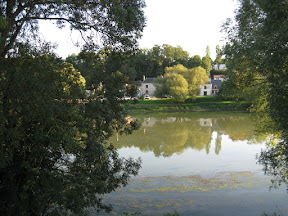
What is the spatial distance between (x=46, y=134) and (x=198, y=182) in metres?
8.04

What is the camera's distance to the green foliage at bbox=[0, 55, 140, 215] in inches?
255

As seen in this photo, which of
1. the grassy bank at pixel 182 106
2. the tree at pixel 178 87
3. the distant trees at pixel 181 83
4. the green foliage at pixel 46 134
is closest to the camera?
the green foliage at pixel 46 134

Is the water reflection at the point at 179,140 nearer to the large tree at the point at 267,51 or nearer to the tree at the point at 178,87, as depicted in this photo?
the large tree at the point at 267,51

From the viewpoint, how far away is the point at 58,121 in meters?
7.29

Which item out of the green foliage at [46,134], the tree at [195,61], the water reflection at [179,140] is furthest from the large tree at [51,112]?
the tree at [195,61]

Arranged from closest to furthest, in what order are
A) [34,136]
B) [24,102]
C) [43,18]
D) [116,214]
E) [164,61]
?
[24,102], [34,136], [43,18], [116,214], [164,61]

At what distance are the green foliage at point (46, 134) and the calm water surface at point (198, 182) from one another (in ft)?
10.1

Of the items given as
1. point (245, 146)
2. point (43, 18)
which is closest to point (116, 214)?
point (43, 18)

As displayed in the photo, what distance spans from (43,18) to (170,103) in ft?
160

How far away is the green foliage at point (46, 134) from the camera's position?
6480 mm

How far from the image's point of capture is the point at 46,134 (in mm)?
7035

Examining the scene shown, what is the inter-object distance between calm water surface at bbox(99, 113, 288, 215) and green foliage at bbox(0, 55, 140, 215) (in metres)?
3.08

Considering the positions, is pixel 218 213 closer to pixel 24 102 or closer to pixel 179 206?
pixel 179 206

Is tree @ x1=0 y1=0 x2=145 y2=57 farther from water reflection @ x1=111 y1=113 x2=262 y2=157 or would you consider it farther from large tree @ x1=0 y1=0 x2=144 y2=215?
water reflection @ x1=111 y1=113 x2=262 y2=157
